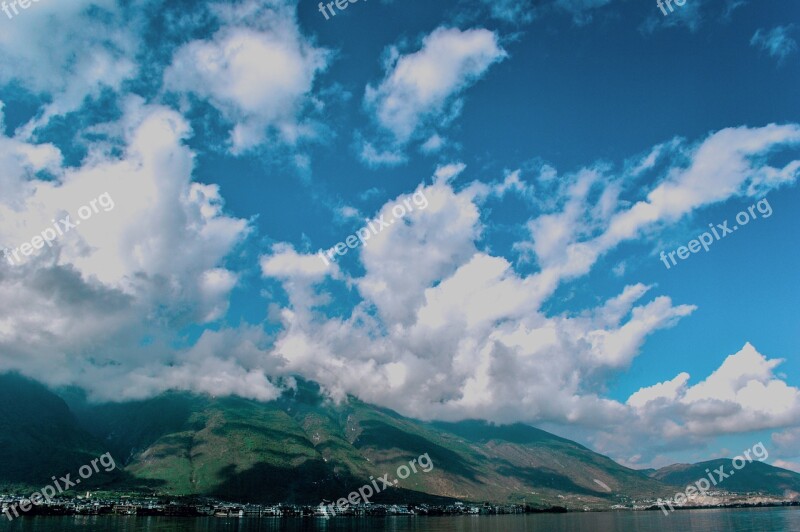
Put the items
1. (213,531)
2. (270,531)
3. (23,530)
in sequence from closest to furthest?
1. (23,530)
2. (213,531)
3. (270,531)

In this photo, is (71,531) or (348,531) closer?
(71,531)

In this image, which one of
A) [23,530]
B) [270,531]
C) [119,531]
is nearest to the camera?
[23,530]

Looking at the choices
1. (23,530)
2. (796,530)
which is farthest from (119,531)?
(796,530)

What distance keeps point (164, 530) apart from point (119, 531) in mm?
14317

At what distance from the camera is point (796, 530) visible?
198875 mm

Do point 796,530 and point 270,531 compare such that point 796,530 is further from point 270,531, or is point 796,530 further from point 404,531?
point 270,531

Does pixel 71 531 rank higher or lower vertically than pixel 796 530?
higher

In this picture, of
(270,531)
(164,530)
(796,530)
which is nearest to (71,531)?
(164,530)

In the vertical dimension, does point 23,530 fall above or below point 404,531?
above

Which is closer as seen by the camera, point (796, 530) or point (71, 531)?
point (71, 531)

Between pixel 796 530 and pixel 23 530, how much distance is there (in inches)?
10435

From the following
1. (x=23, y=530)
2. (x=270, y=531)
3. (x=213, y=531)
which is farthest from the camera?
(x=270, y=531)

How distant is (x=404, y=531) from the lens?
656 feet

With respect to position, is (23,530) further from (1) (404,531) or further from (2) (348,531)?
(1) (404,531)
